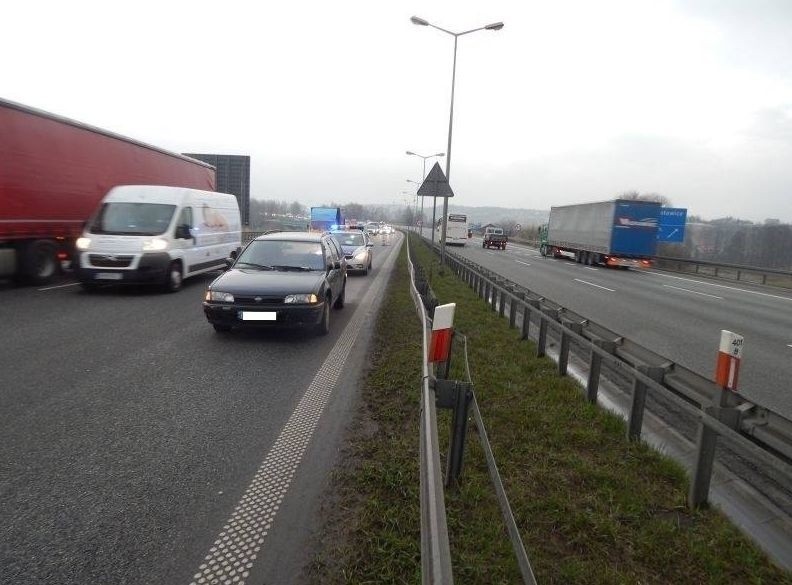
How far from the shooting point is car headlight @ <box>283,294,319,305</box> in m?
7.41

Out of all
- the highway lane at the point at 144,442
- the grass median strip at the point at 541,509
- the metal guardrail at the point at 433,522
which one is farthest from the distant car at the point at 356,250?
the metal guardrail at the point at 433,522

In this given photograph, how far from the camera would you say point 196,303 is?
1074 centimetres

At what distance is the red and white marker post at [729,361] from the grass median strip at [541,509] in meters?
0.68

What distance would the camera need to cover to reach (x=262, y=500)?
338cm

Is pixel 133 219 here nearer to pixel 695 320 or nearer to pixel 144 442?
pixel 144 442

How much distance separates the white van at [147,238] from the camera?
35.9ft

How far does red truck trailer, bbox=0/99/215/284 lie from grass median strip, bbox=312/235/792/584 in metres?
9.78

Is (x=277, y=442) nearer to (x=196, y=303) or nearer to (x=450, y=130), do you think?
(x=196, y=303)

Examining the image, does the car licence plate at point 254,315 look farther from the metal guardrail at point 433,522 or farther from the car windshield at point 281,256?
the metal guardrail at point 433,522

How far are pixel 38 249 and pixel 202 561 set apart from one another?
1169cm

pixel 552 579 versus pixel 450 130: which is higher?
pixel 450 130

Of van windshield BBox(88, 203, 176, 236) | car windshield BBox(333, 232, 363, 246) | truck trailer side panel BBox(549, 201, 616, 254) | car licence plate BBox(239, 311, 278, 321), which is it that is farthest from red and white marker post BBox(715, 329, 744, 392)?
truck trailer side panel BBox(549, 201, 616, 254)

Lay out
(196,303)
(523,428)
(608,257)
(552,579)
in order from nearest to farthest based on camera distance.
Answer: (552,579) < (523,428) < (196,303) < (608,257)

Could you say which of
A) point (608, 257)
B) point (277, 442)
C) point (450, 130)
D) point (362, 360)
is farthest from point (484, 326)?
point (608, 257)
